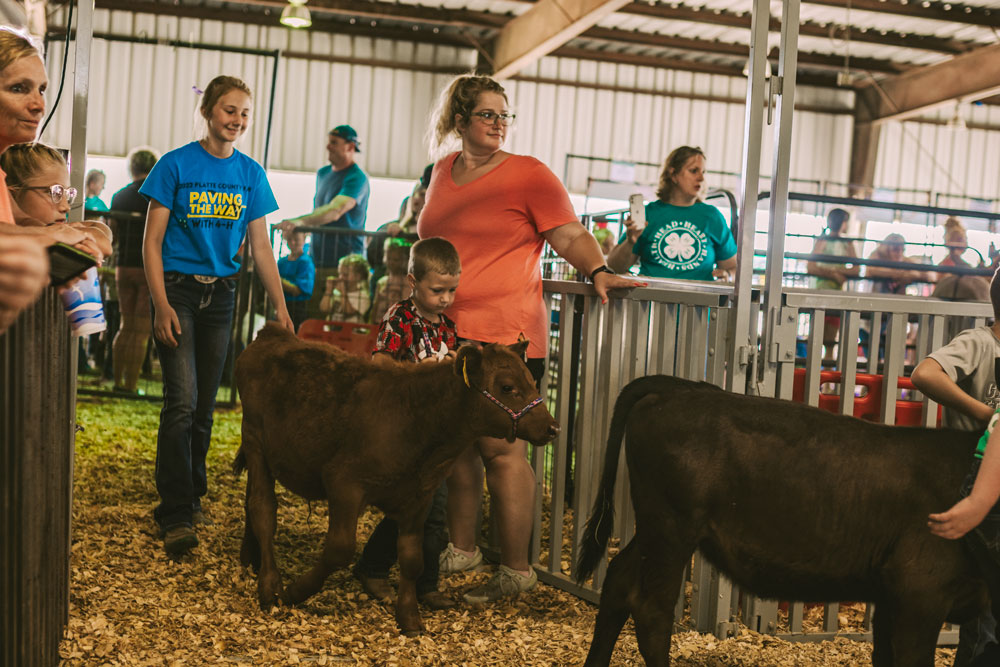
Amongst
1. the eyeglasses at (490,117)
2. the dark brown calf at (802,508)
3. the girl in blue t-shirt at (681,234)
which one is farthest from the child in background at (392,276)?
the dark brown calf at (802,508)

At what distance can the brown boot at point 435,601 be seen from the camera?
3818 millimetres

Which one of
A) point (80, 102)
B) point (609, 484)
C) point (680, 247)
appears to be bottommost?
point (609, 484)

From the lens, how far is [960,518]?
2.43 meters

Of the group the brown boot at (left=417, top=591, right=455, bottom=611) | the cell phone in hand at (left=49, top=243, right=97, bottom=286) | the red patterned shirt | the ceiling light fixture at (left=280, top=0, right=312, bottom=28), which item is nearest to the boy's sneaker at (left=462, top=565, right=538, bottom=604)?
the brown boot at (left=417, top=591, right=455, bottom=611)

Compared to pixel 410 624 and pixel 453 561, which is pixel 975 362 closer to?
pixel 410 624

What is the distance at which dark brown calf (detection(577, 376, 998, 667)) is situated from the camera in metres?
2.70

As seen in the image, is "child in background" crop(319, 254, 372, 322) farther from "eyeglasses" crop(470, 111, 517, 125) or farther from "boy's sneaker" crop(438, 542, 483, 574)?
"eyeglasses" crop(470, 111, 517, 125)

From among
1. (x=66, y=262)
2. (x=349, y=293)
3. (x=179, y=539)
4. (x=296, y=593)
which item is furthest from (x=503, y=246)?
(x=349, y=293)

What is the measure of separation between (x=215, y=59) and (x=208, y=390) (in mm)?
14506

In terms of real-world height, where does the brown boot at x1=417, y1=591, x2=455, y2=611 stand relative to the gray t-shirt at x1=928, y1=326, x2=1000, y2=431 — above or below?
below

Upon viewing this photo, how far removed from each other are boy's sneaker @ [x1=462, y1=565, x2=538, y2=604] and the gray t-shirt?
1779 millimetres

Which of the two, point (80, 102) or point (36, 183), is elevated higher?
point (80, 102)

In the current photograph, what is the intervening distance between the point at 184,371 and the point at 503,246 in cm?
154

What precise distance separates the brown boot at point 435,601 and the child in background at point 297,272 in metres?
4.74
